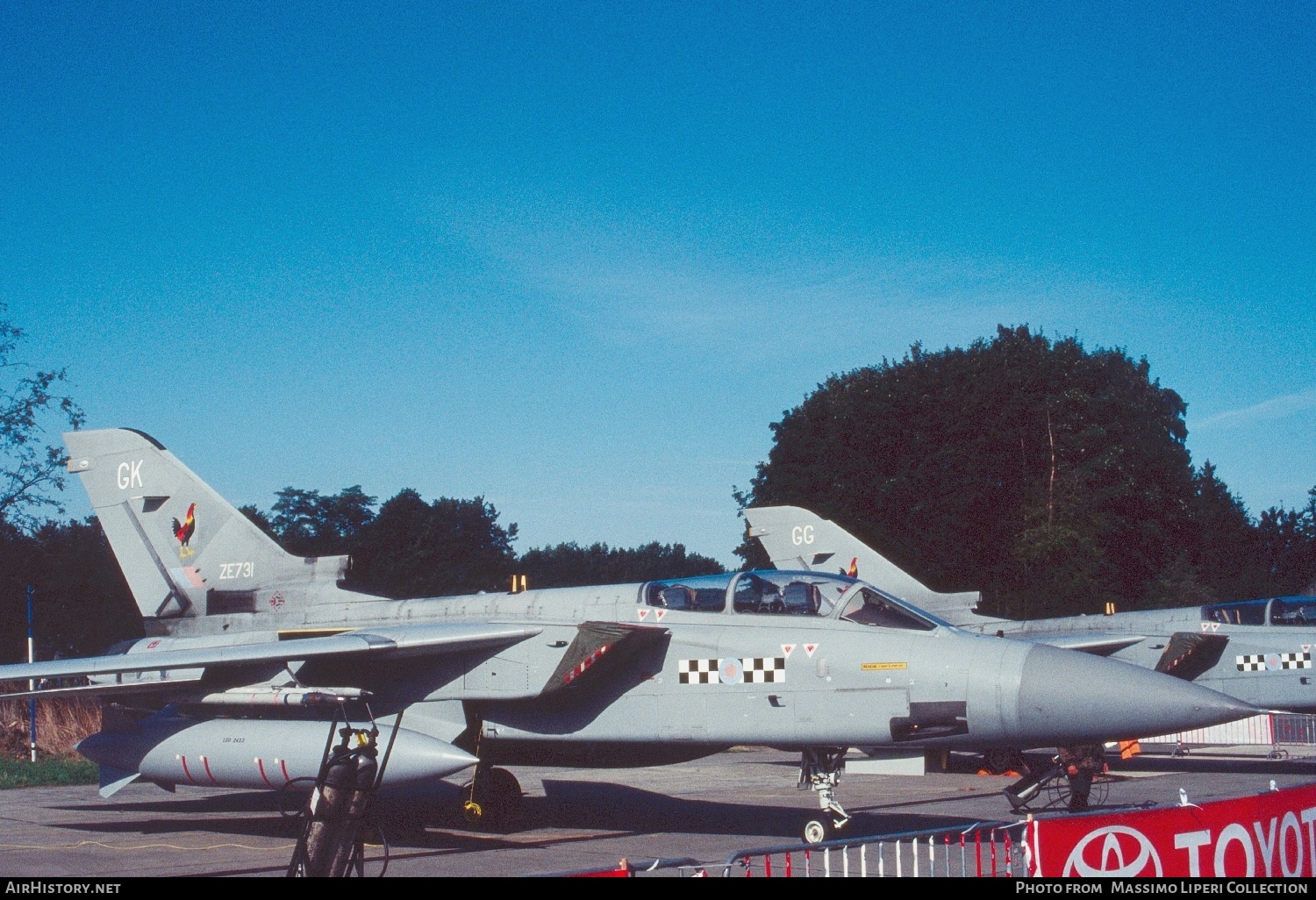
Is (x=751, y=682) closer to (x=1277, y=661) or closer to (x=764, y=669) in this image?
(x=764, y=669)

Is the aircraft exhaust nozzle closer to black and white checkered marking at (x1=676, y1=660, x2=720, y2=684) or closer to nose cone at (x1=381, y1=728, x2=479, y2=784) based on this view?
nose cone at (x1=381, y1=728, x2=479, y2=784)

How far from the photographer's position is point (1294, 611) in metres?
18.8

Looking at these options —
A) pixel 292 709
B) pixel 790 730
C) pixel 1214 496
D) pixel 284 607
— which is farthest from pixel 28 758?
pixel 1214 496

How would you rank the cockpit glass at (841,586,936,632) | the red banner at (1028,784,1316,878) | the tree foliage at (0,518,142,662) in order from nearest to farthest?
the red banner at (1028,784,1316,878) < the cockpit glass at (841,586,936,632) < the tree foliage at (0,518,142,662)

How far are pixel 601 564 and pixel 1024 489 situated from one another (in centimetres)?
5258

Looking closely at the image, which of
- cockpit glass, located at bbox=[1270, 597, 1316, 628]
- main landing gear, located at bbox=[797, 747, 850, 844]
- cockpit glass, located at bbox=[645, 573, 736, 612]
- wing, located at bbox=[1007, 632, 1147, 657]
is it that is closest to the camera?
main landing gear, located at bbox=[797, 747, 850, 844]

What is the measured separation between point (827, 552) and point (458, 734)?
1389 cm

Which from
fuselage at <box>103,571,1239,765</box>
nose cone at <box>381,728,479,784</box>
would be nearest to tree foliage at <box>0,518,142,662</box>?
fuselage at <box>103,571,1239,765</box>

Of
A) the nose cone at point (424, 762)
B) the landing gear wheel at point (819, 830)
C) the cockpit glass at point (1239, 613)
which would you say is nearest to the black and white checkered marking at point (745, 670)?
the landing gear wheel at point (819, 830)

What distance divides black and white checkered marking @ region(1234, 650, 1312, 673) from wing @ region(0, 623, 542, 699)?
12.5 m

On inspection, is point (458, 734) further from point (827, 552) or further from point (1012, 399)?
point (1012, 399)

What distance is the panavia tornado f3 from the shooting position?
9.63 m

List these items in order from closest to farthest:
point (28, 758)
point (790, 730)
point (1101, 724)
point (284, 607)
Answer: point (1101, 724), point (790, 730), point (284, 607), point (28, 758)

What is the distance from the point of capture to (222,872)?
9.48 m
